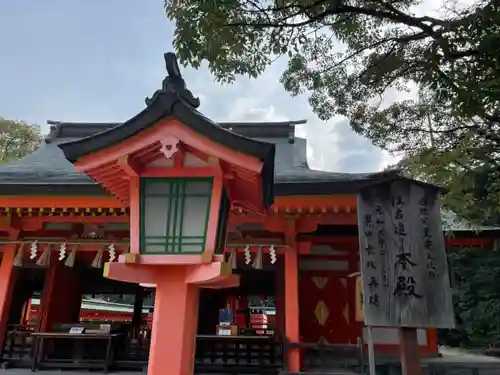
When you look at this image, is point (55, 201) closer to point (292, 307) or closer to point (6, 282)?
point (6, 282)

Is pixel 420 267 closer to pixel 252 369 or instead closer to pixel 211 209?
pixel 211 209

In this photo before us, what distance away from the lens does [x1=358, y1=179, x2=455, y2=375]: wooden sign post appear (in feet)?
12.0

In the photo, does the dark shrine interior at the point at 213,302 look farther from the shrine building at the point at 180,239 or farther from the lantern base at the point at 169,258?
the lantern base at the point at 169,258

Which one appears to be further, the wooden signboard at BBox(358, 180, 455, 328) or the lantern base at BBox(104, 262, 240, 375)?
the wooden signboard at BBox(358, 180, 455, 328)

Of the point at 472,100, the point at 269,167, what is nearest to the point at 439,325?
the point at 269,167

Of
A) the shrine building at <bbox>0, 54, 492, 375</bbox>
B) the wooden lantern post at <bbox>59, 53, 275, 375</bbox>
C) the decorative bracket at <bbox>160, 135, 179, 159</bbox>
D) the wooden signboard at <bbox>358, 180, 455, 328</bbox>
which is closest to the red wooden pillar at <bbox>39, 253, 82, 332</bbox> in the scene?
the shrine building at <bbox>0, 54, 492, 375</bbox>

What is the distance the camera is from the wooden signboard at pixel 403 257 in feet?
12.1

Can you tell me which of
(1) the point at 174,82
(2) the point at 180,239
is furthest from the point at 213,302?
(1) the point at 174,82

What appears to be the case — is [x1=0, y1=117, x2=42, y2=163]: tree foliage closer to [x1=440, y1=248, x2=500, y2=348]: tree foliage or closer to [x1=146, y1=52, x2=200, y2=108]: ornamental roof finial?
[x1=440, y1=248, x2=500, y2=348]: tree foliage

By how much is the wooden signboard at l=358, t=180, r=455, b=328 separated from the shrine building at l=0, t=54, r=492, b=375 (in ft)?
1.04

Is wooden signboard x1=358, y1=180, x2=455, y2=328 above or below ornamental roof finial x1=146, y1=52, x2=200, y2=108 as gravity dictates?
below

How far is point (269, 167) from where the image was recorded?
3572 mm

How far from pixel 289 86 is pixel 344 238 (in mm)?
3416

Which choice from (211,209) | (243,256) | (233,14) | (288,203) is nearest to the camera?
(211,209)
